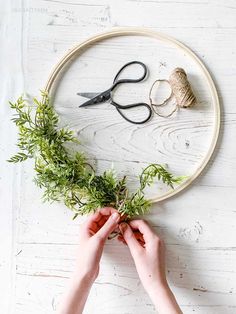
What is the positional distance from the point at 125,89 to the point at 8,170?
1.12 feet

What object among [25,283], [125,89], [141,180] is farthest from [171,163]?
[25,283]

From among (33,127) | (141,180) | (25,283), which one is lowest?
(25,283)

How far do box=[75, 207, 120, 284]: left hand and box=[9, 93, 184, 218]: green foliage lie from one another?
0.07ft

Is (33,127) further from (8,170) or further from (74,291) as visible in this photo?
(74,291)

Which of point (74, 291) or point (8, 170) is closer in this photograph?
point (74, 291)

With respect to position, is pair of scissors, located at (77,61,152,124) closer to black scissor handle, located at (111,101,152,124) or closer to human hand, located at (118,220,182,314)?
black scissor handle, located at (111,101,152,124)

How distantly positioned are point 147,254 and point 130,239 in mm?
51

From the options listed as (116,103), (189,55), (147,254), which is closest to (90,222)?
(147,254)

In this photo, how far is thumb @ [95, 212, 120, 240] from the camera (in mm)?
1229

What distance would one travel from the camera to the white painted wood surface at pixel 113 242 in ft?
4.24

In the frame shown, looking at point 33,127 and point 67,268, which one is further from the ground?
point 33,127

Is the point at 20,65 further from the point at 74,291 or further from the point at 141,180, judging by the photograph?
the point at 74,291

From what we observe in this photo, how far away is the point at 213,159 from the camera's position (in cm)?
129

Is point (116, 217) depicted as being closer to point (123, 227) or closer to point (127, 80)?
point (123, 227)
